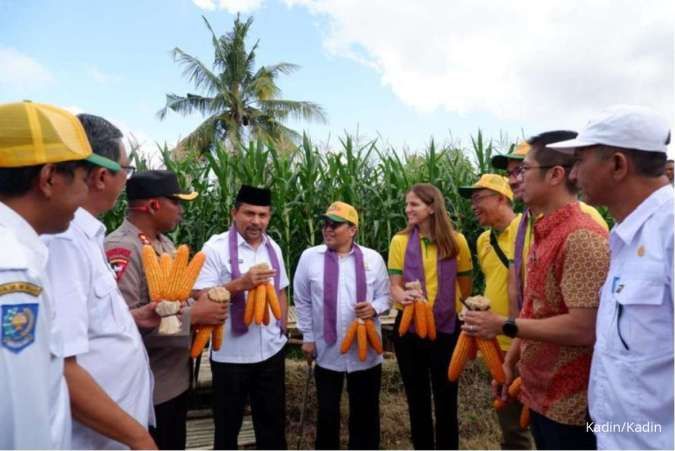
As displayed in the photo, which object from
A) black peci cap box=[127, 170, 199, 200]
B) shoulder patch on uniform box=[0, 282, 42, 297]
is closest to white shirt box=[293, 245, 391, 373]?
black peci cap box=[127, 170, 199, 200]

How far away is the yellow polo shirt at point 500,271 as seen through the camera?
140 inches

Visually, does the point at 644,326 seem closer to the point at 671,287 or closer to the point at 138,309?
the point at 671,287

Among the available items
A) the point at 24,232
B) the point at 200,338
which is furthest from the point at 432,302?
the point at 24,232

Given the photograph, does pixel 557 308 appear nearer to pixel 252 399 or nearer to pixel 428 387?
pixel 428 387

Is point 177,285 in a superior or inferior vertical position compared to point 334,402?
superior

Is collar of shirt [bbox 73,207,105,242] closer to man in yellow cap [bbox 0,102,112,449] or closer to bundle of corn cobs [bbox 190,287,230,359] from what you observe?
man in yellow cap [bbox 0,102,112,449]

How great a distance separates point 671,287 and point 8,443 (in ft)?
6.38

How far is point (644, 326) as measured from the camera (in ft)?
5.30

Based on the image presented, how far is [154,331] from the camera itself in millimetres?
2609

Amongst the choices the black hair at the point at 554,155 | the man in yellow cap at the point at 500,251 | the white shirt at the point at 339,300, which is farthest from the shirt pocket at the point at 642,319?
the white shirt at the point at 339,300

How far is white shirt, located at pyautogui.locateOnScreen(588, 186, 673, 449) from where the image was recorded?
1.59m

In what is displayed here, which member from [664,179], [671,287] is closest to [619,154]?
[664,179]

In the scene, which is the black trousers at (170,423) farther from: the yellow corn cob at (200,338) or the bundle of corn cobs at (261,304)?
the bundle of corn cobs at (261,304)

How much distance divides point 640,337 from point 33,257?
1880mm
